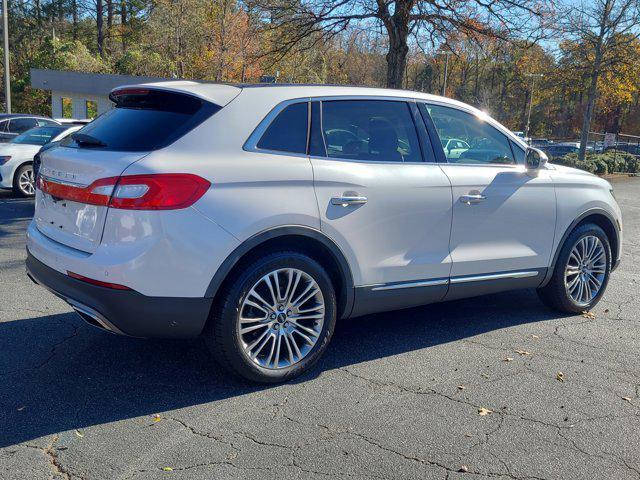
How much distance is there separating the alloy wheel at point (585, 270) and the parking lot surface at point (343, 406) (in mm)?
462

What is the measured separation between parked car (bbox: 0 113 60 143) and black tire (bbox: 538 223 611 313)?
11.6 m

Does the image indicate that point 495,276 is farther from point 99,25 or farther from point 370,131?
point 99,25

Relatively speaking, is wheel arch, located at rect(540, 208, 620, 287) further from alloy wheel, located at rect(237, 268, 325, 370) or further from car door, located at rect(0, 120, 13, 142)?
car door, located at rect(0, 120, 13, 142)

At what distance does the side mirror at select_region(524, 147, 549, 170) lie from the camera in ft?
17.8

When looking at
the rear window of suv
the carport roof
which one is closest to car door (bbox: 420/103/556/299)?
the rear window of suv

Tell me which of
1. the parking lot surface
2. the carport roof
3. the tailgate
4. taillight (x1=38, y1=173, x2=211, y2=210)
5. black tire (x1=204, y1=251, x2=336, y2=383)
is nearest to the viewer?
the parking lot surface

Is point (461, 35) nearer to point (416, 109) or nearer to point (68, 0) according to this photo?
point (416, 109)

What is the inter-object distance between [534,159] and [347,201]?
2.03 meters

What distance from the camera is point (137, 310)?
3.61m

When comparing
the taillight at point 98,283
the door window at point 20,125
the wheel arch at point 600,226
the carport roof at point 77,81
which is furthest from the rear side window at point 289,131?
the carport roof at point 77,81

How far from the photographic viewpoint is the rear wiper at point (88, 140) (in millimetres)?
4012

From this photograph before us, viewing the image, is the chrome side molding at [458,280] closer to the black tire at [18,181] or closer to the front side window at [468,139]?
the front side window at [468,139]

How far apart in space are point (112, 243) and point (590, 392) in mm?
3049

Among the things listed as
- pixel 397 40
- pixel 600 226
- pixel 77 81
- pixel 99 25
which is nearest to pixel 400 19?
pixel 397 40
